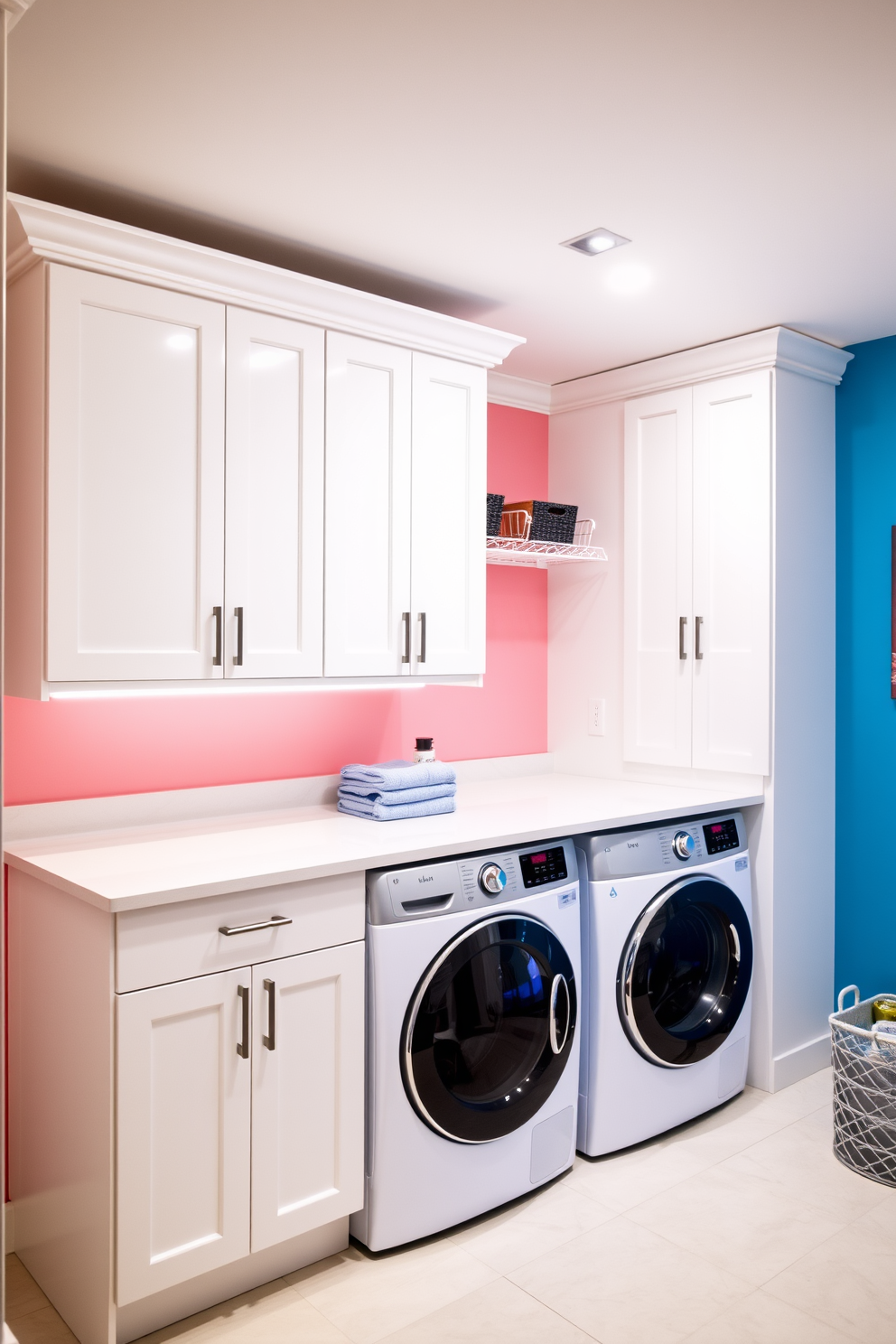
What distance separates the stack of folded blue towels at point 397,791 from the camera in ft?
8.64

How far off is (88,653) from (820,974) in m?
2.53

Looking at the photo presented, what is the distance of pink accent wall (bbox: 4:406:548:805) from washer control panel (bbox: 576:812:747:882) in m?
0.82

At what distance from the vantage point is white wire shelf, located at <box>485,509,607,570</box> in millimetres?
3147

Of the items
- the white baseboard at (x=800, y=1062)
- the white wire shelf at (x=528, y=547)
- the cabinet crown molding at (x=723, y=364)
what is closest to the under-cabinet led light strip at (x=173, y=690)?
the white wire shelf at (x=528, y=547)

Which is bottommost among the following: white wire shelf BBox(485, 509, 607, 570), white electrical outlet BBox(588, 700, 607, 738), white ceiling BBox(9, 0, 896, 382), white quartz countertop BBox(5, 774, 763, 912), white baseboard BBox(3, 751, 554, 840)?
white quartz countertop BBox(5, 774, 763, 912)

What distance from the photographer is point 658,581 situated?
10.9ft

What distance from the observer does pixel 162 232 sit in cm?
235

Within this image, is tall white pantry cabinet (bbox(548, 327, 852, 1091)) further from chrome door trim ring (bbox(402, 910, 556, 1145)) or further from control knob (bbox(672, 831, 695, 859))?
chrome door trim ring (bbox(402, 910, 556, 1145))

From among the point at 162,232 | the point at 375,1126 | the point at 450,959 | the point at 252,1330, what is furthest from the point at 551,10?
the point at 252,1330

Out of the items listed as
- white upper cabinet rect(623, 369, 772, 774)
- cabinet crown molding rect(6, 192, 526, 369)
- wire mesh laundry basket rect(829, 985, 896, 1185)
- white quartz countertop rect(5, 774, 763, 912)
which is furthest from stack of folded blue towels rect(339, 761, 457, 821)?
wire mesh laundry basket rect(829, 985, 896, 1185)

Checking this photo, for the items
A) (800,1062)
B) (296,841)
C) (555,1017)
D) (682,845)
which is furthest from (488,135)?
(800,1062)

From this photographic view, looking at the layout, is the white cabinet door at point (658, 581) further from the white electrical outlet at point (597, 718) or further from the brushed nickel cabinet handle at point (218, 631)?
the brushed nickel cabinet handle at point (218, 631)

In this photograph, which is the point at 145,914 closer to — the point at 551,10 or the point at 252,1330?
the point at 252,1330

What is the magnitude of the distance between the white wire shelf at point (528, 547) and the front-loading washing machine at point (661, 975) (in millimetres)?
979
